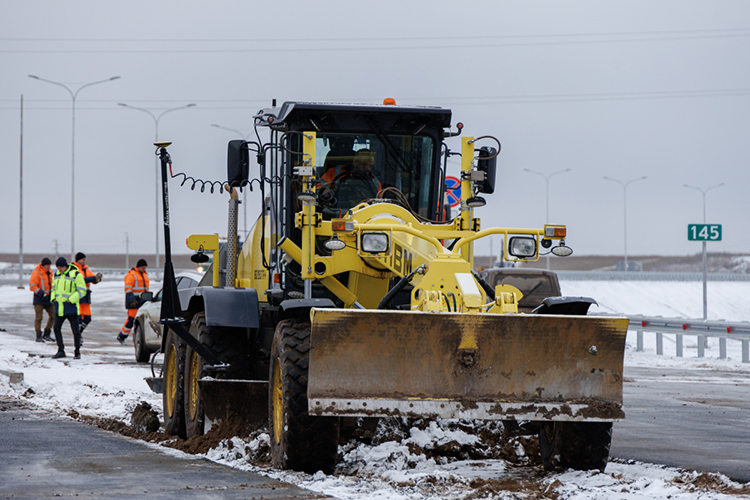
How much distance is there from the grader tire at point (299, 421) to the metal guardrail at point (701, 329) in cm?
1471

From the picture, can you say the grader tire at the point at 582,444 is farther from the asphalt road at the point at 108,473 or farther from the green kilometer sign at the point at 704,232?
the green kilometer sign at the point at 704,232

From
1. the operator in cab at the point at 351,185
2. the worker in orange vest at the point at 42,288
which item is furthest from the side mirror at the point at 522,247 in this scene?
the worker in orange vest at the point at 42,288

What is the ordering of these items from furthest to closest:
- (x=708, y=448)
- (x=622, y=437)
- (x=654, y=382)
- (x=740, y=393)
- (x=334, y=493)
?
(x=654, y=382) < (x=740, y=393) < (x=622, y=437) < (x=708, y=448) < (x=334, y=493)

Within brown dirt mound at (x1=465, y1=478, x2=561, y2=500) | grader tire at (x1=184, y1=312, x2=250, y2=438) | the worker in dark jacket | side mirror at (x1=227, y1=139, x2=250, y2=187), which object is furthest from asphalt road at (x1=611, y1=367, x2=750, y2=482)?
the worker in dark jacket

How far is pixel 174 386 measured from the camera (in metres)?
10.2

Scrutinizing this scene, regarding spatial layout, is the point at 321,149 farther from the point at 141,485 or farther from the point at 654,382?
the point at 654,382

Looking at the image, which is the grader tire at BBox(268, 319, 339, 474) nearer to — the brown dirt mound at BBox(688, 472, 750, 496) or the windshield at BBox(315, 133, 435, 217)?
the windshield at BBox(315, 133, 435, 217)

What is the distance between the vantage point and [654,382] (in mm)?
16062

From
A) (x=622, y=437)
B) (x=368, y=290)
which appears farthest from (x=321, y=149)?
(x=622, y=437)

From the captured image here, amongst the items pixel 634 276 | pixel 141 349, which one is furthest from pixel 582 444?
pixel 634 276

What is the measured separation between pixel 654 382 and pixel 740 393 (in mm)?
1888

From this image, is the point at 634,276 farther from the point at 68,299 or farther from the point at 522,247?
the point at 522,247

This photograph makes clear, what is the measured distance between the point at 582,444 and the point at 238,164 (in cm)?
363

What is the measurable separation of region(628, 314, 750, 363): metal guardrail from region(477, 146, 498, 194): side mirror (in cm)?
1285
